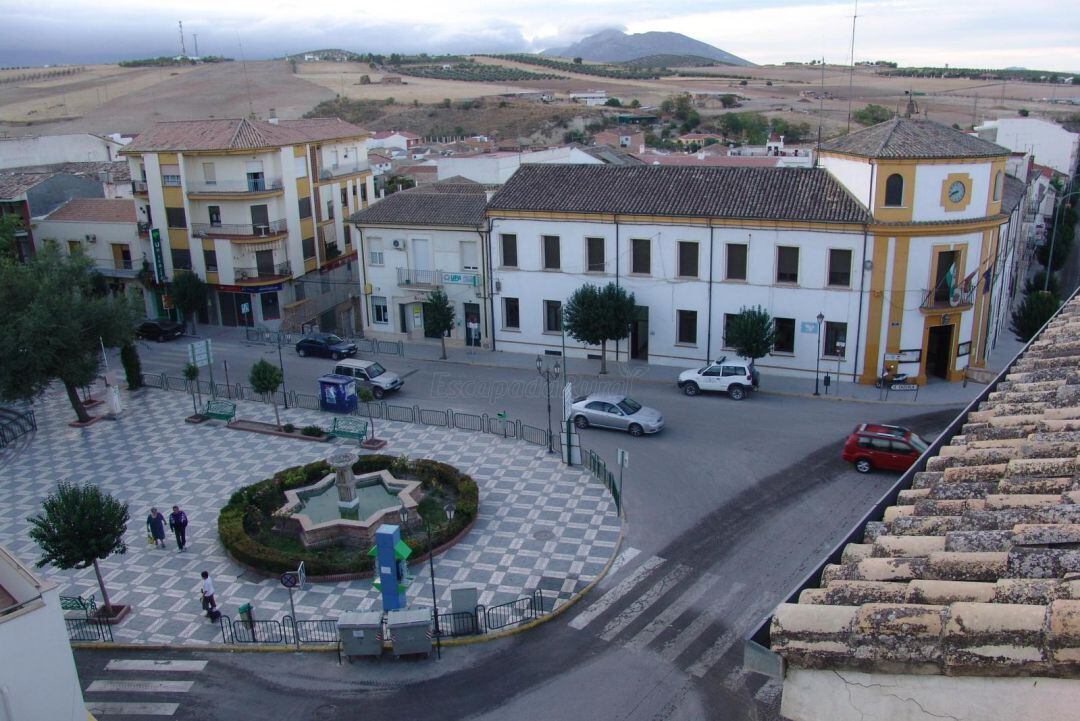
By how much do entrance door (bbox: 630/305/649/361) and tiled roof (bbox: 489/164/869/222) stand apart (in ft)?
14.6

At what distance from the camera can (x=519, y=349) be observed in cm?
3638

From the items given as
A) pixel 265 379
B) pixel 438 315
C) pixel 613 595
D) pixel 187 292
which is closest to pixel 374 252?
pixel 438 315

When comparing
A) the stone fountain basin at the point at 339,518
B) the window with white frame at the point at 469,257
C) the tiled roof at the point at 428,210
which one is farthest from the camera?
the window with white frame at the point at 469,257

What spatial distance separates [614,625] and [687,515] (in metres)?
5.25

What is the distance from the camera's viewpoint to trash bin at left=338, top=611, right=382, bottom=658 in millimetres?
15867

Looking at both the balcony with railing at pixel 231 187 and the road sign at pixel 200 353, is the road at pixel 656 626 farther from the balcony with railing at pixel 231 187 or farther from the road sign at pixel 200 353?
the balcony with railing at pixel 231 187

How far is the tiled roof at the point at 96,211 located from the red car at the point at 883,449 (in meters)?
36.0

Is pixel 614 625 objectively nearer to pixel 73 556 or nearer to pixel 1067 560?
pixel 73 556

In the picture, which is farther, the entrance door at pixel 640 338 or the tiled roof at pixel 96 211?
the tiled roof at pixel 96 211

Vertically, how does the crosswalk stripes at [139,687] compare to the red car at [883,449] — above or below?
below

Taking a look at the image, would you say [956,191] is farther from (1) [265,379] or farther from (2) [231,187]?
(2) [231,187]

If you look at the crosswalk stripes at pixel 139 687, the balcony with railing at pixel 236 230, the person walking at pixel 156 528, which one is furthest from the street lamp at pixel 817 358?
the balcony with railing at pixel 236 230

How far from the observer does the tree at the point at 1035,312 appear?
32.2 meters

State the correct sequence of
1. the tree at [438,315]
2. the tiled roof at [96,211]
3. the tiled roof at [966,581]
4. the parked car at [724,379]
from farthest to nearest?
the tiled roof at [96,211] < the tree at [438,315] < the parked car at [724,379] < the tiled roof at [966,581]
